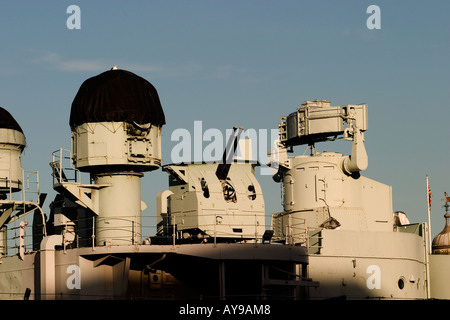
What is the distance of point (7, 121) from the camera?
52.4m

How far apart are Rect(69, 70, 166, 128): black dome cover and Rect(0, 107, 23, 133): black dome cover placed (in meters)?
5.68

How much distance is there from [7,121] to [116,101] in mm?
7973

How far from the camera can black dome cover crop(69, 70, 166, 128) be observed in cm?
4688

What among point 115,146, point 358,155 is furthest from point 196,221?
point 358,155

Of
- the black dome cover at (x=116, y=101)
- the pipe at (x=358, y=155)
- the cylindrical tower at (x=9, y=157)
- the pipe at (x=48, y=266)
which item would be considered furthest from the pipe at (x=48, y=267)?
the pipe at (x=358, y=155)

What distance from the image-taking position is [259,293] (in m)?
46.0

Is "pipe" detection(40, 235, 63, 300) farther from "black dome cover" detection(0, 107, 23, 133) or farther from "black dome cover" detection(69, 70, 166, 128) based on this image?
"black dome cover" detection(0, 107, 23, 133)

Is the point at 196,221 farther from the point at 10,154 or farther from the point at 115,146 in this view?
the point at 10,154

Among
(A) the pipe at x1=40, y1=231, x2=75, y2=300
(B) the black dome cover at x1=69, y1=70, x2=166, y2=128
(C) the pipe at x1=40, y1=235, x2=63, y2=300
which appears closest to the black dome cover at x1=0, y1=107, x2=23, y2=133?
(B) the black dome cover at x1=69, y1=70, x2=166, y2=128

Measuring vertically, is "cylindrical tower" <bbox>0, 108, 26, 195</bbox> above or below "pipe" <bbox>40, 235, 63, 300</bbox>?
above

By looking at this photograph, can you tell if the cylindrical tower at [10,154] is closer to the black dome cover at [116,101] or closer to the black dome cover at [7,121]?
the black dome cover at [7,121]

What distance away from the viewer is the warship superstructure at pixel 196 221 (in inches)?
1757
